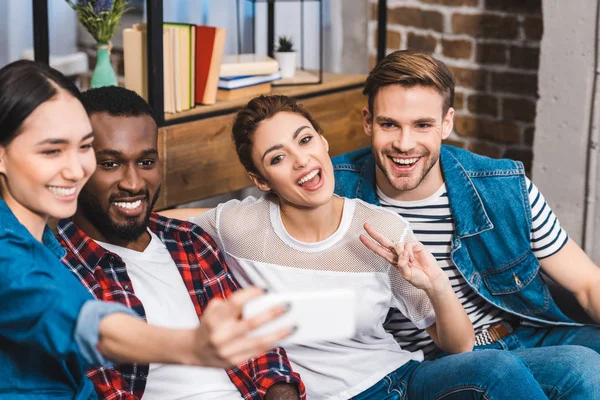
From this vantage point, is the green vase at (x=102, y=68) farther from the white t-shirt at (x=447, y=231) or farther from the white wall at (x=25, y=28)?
the white wall at (x=25, y=28)

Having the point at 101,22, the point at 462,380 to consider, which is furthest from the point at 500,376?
the point at 101,22

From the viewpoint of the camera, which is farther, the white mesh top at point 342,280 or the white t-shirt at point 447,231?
the white t-shirt at point 447,231

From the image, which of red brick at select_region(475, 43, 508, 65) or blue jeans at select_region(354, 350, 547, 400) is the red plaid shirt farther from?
red brick at select_region(475, 43, 508, 65)

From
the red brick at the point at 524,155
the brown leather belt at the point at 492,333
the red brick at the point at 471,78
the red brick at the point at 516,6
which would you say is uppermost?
the red brick at the point at 516,6

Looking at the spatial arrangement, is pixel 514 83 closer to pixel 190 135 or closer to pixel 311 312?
pixel 190 135

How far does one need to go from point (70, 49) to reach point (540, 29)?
1.92 meters

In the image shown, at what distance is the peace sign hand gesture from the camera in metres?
1.65

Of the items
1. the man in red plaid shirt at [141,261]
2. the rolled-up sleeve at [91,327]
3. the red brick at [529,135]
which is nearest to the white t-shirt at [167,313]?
the man in red plaid shirt at [141,261]

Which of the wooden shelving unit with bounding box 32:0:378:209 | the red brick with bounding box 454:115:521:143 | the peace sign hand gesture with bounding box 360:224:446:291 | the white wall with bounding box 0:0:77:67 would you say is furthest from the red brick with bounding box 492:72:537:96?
the white wall with bounding box 0:0:77:67

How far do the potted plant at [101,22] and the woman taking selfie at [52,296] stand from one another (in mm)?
985

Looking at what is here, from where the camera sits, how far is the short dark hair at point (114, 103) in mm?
1719

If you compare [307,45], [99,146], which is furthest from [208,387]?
[307,45]

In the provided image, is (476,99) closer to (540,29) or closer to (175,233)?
(540,29)

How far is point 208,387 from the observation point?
5.36 ft
